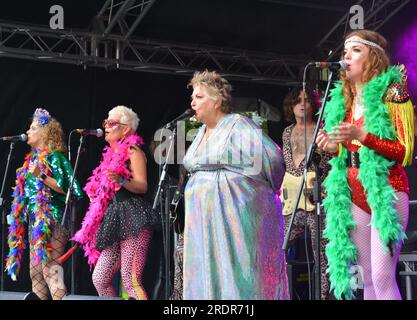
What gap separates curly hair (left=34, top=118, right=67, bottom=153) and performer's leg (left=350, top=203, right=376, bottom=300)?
3.35 m

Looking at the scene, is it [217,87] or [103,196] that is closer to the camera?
[217,87]

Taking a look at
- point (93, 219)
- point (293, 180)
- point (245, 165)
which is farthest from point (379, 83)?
point (93, 219)

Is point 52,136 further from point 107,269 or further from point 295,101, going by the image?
point 295,101

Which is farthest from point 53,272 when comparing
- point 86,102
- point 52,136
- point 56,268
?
point 86,102

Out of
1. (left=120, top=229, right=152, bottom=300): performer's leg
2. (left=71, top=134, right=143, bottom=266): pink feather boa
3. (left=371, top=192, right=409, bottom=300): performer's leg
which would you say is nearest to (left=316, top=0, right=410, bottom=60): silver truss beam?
(left=71, top=134, right=143, bottom=266): pink feather boa

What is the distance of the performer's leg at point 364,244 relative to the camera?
10.8ft

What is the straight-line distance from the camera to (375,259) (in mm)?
3178

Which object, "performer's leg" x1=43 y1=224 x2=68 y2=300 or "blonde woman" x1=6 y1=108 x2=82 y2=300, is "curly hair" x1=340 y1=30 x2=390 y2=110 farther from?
"performer's leg" x1=43 y1=224 x2=68 y2=300

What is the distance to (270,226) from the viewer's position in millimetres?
3693

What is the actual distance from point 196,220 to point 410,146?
1142mm

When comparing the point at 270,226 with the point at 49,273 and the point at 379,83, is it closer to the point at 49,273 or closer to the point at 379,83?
the point at 379,83

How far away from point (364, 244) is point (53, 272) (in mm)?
3054

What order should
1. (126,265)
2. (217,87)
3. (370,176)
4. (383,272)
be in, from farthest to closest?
(126,265) → (217,87) → (370,176) → (383,272)

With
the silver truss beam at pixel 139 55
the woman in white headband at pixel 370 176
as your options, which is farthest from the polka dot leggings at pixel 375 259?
the silver truss beam at pixel 139 55
